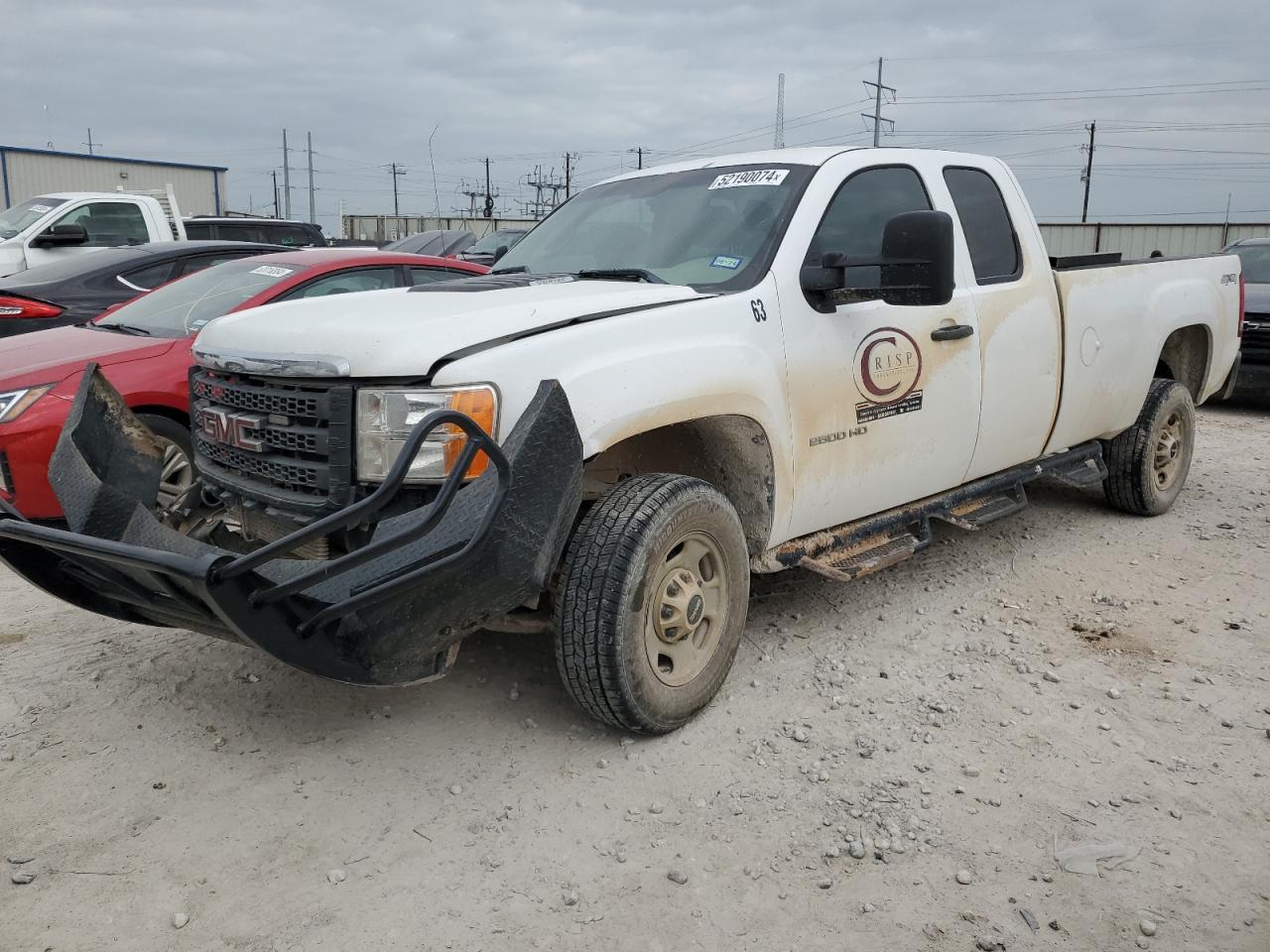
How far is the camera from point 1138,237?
31.5 meters

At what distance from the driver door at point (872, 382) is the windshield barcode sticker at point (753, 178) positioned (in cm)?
24

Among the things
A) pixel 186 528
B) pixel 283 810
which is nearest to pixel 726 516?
pixel 283 810

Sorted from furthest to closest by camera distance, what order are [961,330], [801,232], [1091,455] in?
[1091,455] → [961,330] → [801,232]

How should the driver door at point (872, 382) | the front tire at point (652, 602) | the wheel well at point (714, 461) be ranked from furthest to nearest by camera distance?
the driver door at point (872, 382), the wheel well at point (714, 461), the front tire at point (652, 602)

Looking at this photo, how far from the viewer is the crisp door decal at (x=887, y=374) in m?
3.95

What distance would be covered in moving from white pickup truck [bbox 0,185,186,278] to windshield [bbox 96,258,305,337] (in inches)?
191

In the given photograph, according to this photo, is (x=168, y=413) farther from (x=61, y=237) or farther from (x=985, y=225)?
(x=61, y=237)

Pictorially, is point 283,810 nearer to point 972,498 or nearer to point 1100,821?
point 1100,821

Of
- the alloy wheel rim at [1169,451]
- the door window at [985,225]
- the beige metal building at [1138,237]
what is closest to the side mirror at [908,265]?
the door window at [985,225]

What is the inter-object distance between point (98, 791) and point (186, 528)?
0.91 metres

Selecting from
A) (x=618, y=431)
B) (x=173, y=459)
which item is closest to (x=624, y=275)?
(x=618, y=431)

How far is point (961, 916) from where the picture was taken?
8.40 ft

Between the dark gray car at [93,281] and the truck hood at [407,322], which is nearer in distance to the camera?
the truck hood at [407,322]

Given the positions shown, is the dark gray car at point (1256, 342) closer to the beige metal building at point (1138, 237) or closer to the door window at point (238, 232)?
the door window at point (238, 232)
